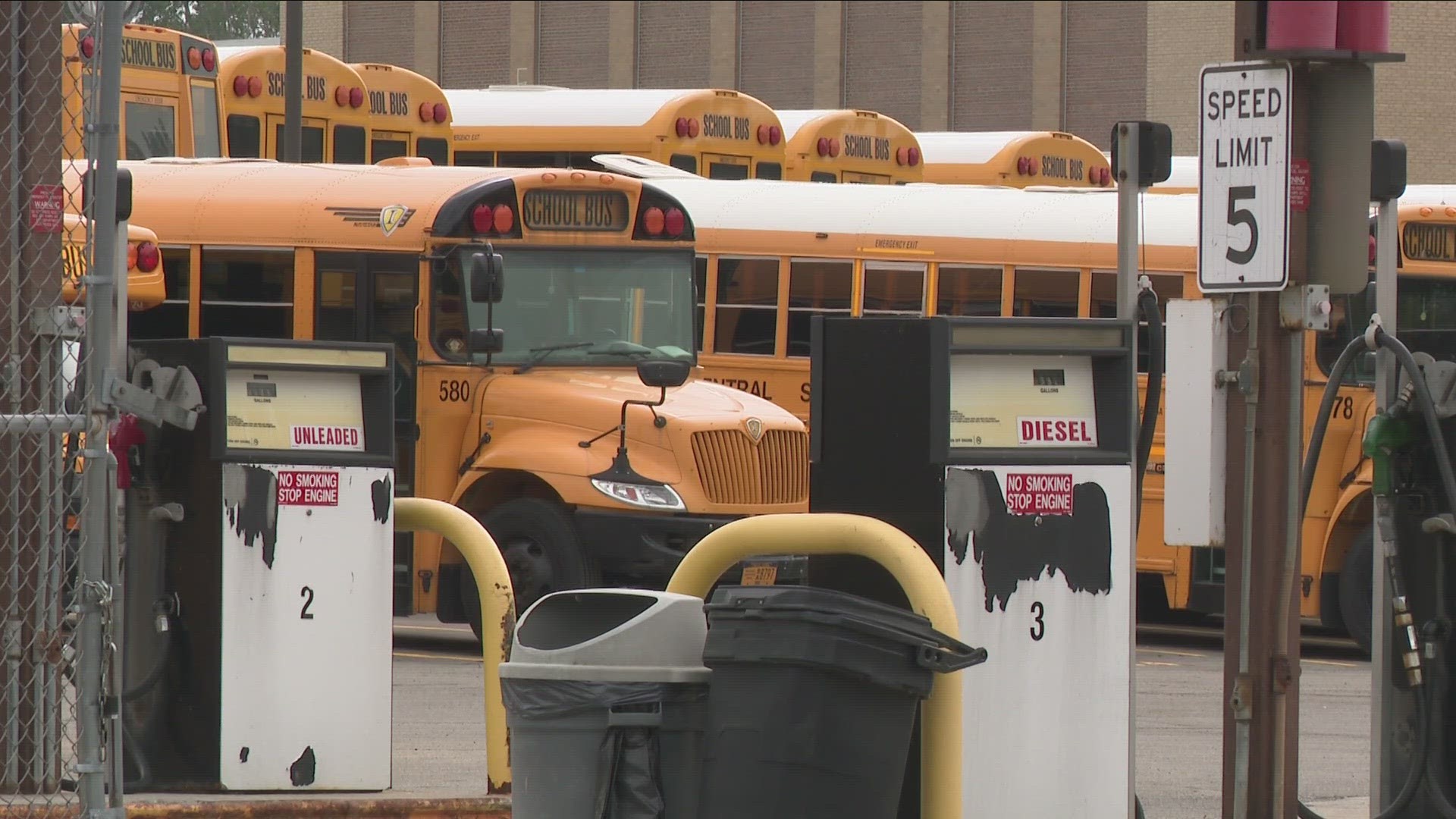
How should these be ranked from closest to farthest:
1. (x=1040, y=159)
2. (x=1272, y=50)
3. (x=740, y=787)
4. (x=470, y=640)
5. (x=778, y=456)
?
(x=740, y=787) → (x=1272, y=50) → (x=778, y=456) → (x=470, y=640) → (x=1040, y=159)

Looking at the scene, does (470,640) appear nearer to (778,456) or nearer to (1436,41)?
(778,456)

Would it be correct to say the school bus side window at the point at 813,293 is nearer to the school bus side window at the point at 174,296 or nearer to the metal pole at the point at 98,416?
the school bus side window at the point at 174,296

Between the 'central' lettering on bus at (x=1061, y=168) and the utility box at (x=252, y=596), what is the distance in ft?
49.9

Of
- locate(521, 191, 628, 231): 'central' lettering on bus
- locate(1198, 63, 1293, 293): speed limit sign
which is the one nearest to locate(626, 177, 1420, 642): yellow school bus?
locate(521, 191, 628, 231): 'central' lettering on bus

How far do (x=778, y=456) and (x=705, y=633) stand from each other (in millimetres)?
7549

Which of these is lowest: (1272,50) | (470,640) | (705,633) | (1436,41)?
(470,640)

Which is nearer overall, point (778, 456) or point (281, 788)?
point (281, 788)

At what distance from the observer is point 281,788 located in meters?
7.53

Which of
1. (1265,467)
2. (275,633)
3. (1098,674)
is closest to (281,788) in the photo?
(275,633)

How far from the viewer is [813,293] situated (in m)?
16.7

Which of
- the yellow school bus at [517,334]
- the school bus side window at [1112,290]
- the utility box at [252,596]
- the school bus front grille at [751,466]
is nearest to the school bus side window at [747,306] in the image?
the school bus side window at [1112,290]

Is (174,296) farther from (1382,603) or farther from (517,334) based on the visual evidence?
(1382,603)

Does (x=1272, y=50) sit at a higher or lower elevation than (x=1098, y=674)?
higher

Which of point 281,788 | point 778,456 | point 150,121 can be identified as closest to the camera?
point 281,788
